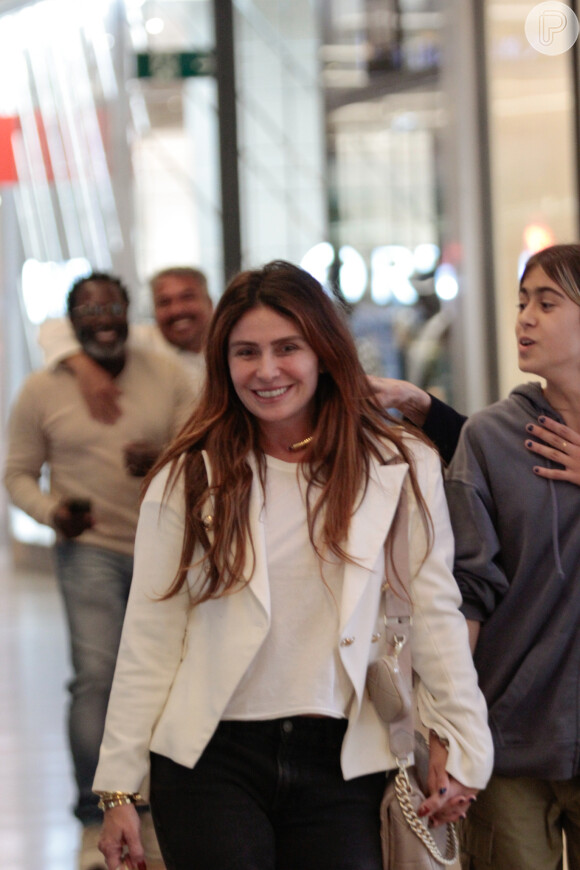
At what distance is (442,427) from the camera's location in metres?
2.42

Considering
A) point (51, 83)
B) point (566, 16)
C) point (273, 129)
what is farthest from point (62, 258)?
point (566, 16)

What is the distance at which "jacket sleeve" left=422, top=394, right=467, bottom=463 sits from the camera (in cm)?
241

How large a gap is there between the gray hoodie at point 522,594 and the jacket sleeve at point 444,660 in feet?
0.38

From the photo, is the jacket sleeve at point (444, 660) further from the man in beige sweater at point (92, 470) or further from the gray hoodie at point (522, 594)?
the man in beige sweater at point (92, 470)

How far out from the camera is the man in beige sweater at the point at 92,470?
11.5 ft

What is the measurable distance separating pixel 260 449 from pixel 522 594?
53 centimetres

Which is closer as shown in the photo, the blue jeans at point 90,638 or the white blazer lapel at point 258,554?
the white blazer lapel at point 258,554

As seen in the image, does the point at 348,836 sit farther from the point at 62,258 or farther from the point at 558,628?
the point at 62,258

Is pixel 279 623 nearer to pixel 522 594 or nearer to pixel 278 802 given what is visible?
pixel 278 802

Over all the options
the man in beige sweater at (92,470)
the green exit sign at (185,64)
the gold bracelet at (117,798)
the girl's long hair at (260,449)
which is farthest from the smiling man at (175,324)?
the green exit sign at (185,64)

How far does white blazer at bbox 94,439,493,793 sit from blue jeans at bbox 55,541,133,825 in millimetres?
1539

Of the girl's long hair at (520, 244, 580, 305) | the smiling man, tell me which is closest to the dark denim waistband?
the girl's long hair at (520, 244, 580, 305)

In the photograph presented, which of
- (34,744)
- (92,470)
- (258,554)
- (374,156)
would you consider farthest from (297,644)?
(374,156)

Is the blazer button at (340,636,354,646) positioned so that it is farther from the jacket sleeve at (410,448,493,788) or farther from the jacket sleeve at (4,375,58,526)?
the jacket sleeve at (4,375,58,526)
